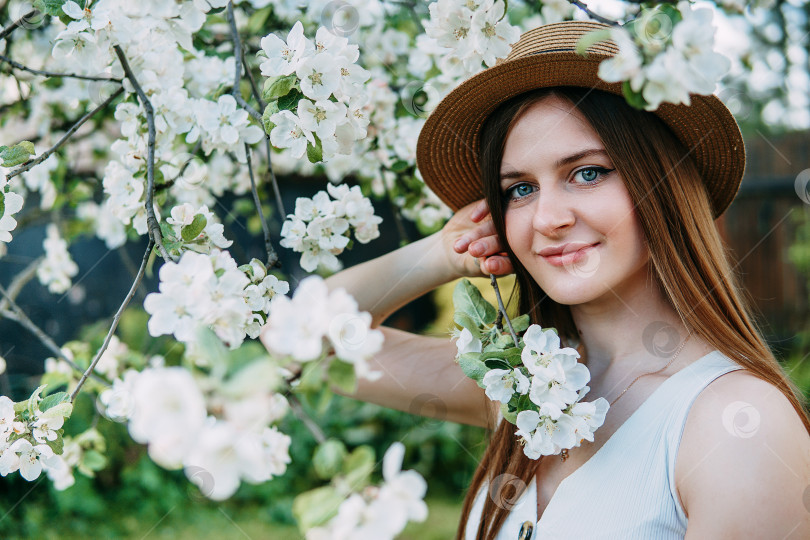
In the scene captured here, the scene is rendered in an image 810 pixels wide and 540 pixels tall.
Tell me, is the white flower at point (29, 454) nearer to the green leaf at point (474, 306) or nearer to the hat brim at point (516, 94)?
the green leaf at point (474, 306)

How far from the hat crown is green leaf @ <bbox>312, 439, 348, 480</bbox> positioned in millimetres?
887

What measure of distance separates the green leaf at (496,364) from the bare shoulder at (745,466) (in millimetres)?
391

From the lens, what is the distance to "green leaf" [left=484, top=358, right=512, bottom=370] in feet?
3.42

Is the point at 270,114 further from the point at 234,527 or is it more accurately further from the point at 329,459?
the point at 234,527

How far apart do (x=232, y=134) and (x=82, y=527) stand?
330cm

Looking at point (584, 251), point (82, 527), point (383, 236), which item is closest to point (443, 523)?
point (82, 527)

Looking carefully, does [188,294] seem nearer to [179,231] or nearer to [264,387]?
[264,387]

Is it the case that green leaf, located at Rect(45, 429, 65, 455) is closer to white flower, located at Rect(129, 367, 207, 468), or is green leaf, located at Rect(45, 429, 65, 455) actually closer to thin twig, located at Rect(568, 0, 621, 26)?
white flower, located at Rect(129, 367, 207, 468)

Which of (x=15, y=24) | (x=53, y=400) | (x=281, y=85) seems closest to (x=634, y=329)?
(x=281, y=85)

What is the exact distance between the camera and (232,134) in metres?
1.34

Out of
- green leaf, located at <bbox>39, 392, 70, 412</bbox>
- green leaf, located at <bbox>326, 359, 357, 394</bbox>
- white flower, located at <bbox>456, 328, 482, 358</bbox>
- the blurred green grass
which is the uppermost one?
green leaf, located at <bbox>326, 359, 357, 394</bbox>

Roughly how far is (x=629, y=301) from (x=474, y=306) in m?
0.48

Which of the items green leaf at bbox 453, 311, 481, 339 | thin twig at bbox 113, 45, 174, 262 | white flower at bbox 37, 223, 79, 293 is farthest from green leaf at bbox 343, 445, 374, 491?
white flower at bbox 37, 223, 79, 293

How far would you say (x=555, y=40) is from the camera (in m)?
1.27
